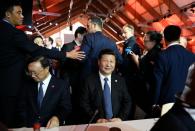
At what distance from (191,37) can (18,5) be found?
9.69m

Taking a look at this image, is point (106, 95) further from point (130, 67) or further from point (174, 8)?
point (174, 8)

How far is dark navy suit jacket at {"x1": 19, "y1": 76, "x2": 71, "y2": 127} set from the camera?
103 inches

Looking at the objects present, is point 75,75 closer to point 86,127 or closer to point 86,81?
point 86,81

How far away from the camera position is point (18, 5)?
3.03 m

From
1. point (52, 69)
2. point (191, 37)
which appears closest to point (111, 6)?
point (191, 37)

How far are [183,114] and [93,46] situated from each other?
2.51 m

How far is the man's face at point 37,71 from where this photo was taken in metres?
2.69

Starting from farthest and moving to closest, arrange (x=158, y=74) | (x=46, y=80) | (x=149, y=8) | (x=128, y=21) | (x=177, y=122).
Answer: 1. (x=128, y=21)
2. (x=149, y=8)
3. (x=158, y=74)
4. (x=46, y=80)
5. (x=177, y=122)

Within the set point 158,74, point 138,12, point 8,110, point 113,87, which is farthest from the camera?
point 138,12

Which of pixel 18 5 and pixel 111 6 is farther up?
pixel 111 6

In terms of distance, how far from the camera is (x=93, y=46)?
11.3 ft

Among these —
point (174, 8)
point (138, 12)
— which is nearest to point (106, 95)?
point (174, 8)

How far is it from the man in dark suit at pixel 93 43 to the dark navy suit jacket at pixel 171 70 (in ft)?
2.17

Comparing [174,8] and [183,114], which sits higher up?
[174,8]
